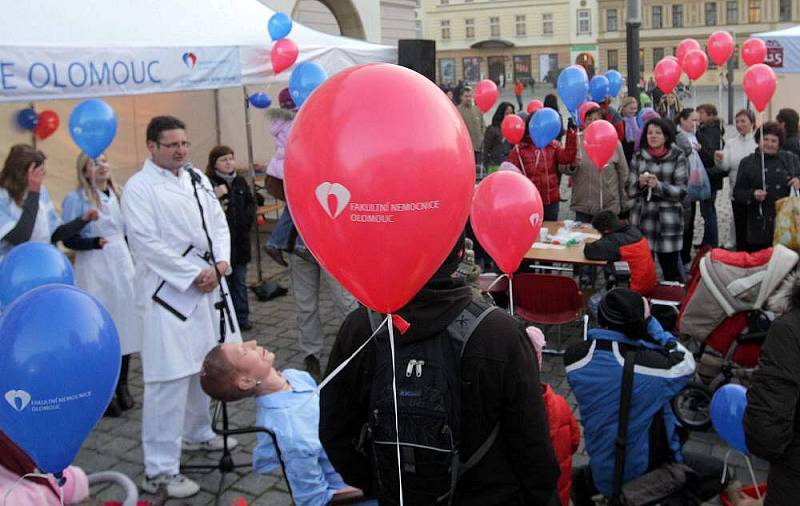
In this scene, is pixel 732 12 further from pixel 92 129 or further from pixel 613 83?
pixel 92 129

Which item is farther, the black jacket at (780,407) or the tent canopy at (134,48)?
the tent canopy at (134,48)

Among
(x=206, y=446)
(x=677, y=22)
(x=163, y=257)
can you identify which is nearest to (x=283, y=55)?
(x=163, y=257)

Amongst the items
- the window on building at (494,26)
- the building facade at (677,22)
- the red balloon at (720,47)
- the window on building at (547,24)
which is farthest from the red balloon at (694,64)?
the window on building at (494,26)

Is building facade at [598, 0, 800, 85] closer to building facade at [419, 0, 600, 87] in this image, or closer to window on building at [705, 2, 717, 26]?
window on building at [705, 2, 717, 26]

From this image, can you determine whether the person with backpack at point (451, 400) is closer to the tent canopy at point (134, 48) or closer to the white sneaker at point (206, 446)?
the white sneaker at point (206, 446)

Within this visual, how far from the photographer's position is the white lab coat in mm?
4031

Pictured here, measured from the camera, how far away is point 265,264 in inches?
388

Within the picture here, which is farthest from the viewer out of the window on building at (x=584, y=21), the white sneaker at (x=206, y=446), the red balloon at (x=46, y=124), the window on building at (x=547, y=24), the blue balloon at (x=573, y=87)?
the window on building at (x=547, y=24)

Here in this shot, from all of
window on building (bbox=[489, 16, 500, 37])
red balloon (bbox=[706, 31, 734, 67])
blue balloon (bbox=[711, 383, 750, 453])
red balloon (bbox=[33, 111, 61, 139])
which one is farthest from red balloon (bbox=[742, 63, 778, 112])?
window on building (bbox=[489, 16, 500, 37])

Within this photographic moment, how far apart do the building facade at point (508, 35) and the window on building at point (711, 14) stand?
9.04 metres

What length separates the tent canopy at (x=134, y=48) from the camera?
5.18 m

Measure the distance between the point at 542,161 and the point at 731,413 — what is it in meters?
5.09

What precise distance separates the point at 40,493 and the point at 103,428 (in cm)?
299

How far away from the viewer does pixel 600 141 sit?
22.4ft
